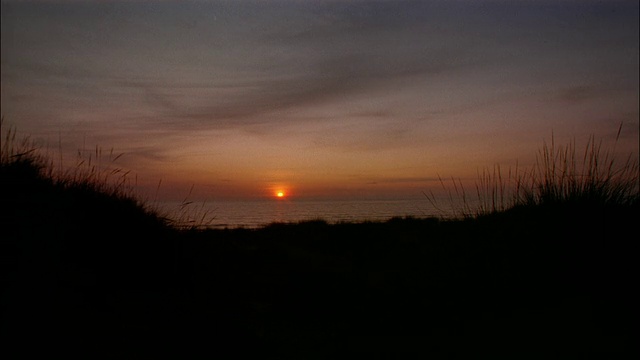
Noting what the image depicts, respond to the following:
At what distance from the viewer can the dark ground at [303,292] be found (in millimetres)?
3002

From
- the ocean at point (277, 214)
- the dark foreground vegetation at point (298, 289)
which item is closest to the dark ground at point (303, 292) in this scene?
the dark foreground vegetation at point (298, 289)

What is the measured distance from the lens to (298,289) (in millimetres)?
4719

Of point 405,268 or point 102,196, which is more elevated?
point 102,196

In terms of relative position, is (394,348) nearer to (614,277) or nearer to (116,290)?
(614,277)

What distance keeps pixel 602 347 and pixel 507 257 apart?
1520 mm

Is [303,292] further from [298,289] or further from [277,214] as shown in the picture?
[277,214]

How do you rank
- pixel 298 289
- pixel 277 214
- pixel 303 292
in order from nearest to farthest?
pixel 303 292
pixel 298 289
pixel 277 214

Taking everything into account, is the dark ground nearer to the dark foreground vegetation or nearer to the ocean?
the dark foreground vegetation

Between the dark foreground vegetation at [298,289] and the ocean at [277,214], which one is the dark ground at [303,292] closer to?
the dark foreground vegetation at [298,289]

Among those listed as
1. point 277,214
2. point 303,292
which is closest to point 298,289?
point 303,292

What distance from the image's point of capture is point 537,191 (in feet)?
19.3

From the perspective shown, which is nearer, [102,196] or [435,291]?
[435,291]

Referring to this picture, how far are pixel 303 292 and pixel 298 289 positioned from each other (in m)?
0.12

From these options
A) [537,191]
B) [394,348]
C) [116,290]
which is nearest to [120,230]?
[116,290]
